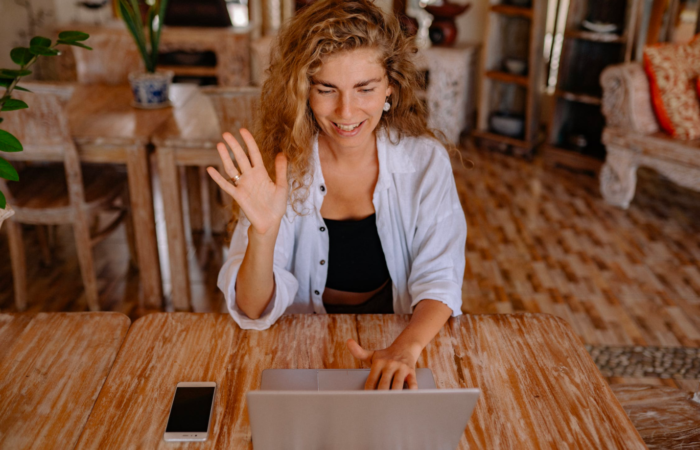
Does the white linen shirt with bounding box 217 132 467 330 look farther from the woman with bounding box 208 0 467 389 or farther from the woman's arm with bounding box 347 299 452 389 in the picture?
the woman's arm with bounding box 347 299 452 389

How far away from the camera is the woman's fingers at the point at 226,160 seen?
104 cm

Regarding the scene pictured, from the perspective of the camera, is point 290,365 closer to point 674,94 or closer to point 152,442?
Result: point 152,442

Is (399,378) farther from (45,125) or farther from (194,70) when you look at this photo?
(194,70)

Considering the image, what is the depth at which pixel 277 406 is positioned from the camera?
767 millimetres

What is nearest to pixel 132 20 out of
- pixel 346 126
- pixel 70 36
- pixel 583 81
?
pixel 70 36

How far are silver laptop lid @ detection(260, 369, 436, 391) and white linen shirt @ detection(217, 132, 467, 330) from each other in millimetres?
303

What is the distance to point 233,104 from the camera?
2107mm

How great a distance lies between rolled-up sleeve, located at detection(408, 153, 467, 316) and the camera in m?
1.31

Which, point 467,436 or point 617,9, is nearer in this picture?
point 467,436

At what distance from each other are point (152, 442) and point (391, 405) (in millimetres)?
378

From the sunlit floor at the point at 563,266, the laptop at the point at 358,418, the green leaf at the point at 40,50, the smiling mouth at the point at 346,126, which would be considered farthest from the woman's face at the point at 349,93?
the sunlit floor at the point at 563,266

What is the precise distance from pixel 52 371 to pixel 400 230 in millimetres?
794

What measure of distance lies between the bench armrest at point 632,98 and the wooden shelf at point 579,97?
1.49ft

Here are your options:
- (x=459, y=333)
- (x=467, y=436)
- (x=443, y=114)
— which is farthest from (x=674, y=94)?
(x=467, y=436)
